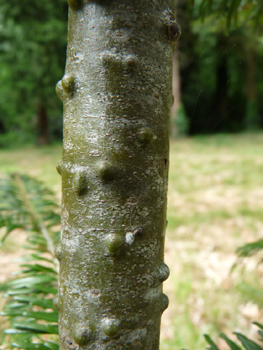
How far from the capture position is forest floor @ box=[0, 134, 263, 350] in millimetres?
1719

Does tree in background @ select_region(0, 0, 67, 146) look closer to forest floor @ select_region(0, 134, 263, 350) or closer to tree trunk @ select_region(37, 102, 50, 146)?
tree trunk @ select_region(37, 102, 50, 146)

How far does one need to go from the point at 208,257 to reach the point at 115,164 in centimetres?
228

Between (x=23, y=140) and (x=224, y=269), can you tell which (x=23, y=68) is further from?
(x=23, y=140)

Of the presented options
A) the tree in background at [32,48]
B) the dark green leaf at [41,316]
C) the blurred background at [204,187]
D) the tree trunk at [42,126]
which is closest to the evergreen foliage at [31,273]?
the dark green leaf at [41,316]

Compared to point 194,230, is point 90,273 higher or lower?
higher

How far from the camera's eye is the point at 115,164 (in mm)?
429

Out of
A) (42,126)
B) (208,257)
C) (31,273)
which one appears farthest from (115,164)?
(42,126)

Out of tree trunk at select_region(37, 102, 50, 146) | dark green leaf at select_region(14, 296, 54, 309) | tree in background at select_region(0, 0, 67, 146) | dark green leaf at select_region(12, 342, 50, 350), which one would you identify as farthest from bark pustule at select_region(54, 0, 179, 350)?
tree trunk at select_region(37, 102, 50, 146)

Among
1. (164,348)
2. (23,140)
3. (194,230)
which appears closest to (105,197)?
(164,348)

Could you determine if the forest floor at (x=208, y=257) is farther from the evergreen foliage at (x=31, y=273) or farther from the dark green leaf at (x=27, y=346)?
the dark green leaf at (x=27, y=346)

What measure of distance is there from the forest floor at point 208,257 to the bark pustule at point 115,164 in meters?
0.93

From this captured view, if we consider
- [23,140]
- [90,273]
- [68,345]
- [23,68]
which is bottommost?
[23,140]

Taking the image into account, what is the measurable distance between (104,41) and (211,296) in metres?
1.96

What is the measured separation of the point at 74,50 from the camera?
0.46 metres
